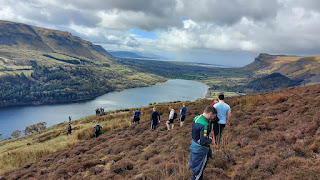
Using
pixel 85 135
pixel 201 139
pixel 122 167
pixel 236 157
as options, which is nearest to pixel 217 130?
pixel 236 157

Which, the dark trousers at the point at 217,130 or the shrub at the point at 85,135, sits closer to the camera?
the dark trousers at the point at 217,130

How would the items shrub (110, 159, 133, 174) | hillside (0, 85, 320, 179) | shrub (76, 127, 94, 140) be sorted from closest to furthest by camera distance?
1. hillside (0, 85, 320, 179)
2. shrub (110, 159, 133, 174)
3. shrub (76, 127, 94, 140)

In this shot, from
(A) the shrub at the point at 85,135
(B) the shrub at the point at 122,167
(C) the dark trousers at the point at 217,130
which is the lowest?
(A) the shrub at the point at 85,135

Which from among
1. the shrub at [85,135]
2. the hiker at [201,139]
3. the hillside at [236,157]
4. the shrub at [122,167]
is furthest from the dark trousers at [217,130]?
the shrub at [85,135]

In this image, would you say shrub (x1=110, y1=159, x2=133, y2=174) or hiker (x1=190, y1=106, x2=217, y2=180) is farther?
shrub (x1=110, y1=159, x2=133, y2=174)

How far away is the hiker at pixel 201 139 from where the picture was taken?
5.36 m

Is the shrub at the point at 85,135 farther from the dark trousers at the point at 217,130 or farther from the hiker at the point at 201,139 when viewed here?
the hiker at the point at 201,139

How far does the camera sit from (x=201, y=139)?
5367 millimetres

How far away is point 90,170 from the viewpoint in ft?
30.9

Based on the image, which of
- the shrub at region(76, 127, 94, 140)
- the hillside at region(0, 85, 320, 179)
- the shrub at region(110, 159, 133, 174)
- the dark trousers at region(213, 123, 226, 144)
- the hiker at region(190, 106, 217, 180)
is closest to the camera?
the hiker at region(190, 106, 217, 180)

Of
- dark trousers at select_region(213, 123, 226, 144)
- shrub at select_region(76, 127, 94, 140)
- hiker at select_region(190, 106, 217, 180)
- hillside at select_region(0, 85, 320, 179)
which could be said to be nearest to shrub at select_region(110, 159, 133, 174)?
hillside at select_region(0, 85, 320, 179)

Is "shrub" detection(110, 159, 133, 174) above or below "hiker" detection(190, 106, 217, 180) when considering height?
below

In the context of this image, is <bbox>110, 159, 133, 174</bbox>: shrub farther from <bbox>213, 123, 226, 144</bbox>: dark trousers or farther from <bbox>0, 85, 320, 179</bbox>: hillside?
<bbox>213, 123, 226, 144</bbox>: dark trousers

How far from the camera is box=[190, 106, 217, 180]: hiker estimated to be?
5.36m
